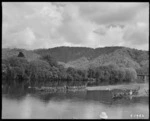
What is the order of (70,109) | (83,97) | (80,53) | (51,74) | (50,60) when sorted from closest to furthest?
(70,109), (83,97), (51,74), (50,60), (80,53)

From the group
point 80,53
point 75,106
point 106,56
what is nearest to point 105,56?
point 106,56

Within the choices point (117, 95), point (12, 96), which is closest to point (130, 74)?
point (117, 95)

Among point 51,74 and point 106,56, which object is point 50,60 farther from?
point 106,56

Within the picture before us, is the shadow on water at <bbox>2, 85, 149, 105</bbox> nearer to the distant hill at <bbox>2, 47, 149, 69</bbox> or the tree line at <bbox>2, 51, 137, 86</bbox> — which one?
the tree line at <bbox>2, 51, 137, 86</bbox>

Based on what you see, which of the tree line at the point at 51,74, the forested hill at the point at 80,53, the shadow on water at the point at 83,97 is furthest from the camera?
the forested hill at the point at 80,53

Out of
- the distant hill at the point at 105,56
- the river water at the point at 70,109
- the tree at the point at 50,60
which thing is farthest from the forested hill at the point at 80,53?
the river water at the point at 70,109

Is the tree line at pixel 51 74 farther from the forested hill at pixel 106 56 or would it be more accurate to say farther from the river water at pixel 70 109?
the forested hill at pixel 106 56

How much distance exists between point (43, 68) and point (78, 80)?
274cm

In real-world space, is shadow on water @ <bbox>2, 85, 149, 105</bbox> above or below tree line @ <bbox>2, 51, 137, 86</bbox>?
below

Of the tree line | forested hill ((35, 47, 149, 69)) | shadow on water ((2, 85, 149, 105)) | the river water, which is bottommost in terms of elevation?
the river water

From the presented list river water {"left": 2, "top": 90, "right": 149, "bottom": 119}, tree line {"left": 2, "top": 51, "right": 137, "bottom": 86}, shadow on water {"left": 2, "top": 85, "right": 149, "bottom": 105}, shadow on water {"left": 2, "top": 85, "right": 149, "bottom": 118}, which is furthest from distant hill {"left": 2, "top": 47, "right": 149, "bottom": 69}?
river water {"left": 2, "top": 90, "right": 149, "bottom": 119}

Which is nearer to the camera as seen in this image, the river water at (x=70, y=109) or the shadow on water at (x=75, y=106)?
the river water at (x=70, y=109)

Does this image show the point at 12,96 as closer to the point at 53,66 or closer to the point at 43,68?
the point at 43,68

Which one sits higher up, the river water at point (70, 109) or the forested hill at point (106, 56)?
the forested hill at point (106, 56)
